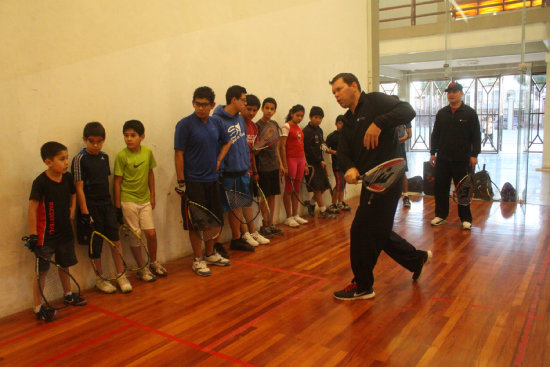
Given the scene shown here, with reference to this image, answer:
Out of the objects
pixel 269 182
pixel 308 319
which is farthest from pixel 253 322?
pixel 269 182

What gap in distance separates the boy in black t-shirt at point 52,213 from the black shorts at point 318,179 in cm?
274

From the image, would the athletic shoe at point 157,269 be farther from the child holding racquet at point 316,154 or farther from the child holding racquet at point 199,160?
the child holding racquet at point 316,154

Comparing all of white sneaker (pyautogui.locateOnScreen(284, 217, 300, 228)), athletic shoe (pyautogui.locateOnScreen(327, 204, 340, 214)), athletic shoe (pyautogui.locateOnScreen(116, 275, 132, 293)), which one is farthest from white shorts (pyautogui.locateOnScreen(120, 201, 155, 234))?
athletic shoe (pyautogui.locateOnScreen(327, 204, 340, 214))

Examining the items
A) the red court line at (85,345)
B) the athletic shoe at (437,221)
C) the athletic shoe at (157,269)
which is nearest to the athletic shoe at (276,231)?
the athletic shoe at (157,269)

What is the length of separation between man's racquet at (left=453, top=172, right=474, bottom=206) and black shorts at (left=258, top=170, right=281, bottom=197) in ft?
5.41

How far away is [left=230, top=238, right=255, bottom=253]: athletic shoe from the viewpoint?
3784 millimetres

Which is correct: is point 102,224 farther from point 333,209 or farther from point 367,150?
point 333,209

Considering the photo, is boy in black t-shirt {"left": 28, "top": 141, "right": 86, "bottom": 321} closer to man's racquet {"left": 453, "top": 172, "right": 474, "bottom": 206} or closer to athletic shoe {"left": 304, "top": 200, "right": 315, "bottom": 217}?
athletic shoe {"left": 304, "top": 200, "right": 315, "bottom": 217}

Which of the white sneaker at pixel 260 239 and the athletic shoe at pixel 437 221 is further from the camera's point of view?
the athletic shoe at pixel 437 221

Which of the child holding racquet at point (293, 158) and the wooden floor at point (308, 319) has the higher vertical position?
the child holding racquet at point (293, 158)

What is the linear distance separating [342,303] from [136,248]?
4.63ft

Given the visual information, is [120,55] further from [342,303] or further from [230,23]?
[342,303]

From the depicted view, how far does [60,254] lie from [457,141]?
3.46m

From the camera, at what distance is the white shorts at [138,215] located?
3014 mm
